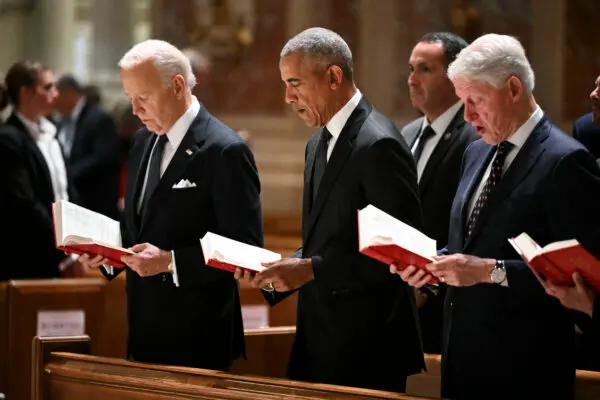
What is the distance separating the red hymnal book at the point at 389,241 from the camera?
10.4 feet

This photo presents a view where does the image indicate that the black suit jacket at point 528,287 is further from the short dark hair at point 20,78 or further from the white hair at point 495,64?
the short dark hair at point 20,78

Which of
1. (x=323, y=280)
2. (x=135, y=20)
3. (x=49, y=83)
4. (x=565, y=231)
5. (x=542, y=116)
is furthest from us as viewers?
(x=135, y=20)

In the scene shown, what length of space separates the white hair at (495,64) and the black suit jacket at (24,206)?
3743 mm

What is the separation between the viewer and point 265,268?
3693mm

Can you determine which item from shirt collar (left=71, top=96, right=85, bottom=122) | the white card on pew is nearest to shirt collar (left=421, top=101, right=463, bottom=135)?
the white card on pew

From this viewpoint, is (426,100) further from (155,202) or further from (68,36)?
(68,36)

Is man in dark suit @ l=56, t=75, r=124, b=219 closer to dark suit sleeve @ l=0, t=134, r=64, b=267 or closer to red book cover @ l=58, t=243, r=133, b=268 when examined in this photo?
dark suit sleeve @ l=0, t=134, r=64, b=267

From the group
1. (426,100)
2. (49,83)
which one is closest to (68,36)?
(49,83)

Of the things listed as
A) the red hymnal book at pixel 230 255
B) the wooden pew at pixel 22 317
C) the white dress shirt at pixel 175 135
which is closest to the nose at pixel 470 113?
the red hymnal book at pixel 230 255

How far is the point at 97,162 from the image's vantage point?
8.98 metres

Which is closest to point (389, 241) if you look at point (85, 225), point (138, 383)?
point (138, 383)

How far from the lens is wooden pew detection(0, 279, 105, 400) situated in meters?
6.11

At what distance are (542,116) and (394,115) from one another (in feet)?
18.0

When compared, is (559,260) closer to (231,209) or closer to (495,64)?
(495,64)
